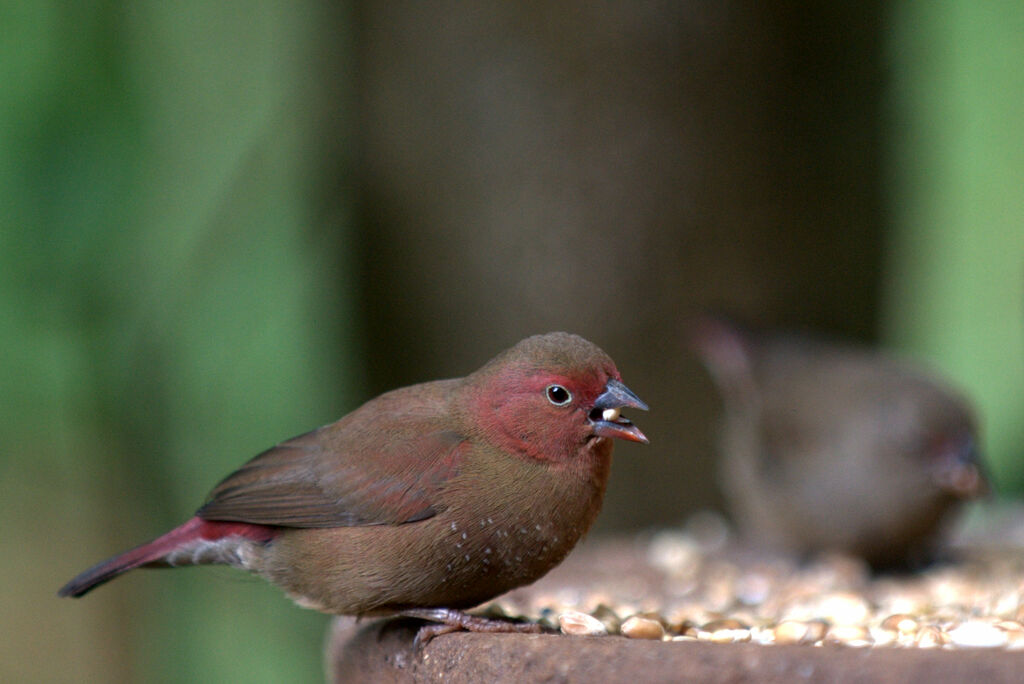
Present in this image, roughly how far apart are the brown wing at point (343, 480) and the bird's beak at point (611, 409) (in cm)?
32

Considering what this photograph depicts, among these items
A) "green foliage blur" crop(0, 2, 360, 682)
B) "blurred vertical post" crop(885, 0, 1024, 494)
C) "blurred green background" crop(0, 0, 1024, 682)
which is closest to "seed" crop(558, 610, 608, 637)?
"green foliage blur" crop(0, 2, 360, 682)

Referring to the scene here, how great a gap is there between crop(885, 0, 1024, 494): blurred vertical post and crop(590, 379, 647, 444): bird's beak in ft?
20.5

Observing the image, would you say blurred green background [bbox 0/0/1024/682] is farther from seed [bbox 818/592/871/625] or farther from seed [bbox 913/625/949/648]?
seed [bbox 913/625/949/648]

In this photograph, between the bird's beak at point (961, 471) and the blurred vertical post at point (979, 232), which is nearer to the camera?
the bird's beak at point (961, 471)

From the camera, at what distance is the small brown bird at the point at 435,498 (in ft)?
9.26

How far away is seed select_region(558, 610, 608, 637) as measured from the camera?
110 inches

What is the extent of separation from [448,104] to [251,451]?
287 centimetres

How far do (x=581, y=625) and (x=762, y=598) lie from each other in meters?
1.48

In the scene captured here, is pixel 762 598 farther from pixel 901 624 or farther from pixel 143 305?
pixel 143 305

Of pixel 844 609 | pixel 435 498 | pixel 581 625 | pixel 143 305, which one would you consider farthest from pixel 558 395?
pixel 143 305

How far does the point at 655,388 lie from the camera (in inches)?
208

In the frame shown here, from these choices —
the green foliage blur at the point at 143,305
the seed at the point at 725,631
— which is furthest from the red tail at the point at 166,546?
the seed at the point at 725,631

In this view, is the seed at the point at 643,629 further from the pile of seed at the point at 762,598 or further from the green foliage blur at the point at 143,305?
A: the green foliage blur at the point at 143,305

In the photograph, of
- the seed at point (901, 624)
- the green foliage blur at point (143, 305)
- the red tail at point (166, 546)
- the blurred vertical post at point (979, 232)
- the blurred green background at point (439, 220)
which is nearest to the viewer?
the seed at point (901, 624)
